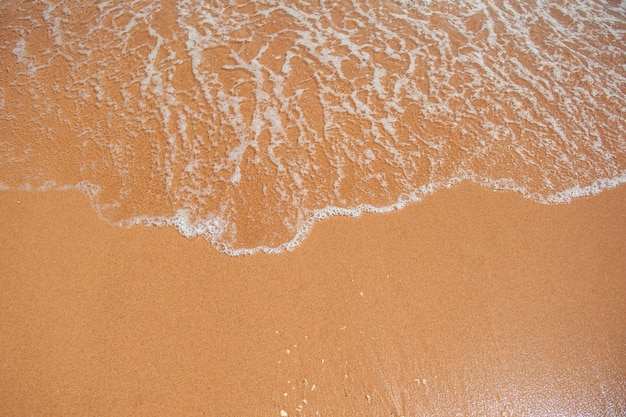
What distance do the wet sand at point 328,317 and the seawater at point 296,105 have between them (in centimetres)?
22

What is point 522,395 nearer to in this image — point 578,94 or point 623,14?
point 578,94

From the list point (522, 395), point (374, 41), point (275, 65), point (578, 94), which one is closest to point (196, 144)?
point (275, 65)

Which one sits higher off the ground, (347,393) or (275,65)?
(275,65)

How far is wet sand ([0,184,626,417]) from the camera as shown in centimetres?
196

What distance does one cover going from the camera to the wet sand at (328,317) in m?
1.96

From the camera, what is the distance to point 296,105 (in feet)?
10.4

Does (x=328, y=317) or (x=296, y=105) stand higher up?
(x=296, y=105)

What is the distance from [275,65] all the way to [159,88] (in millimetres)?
910

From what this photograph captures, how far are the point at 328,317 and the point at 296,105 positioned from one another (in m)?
1.66

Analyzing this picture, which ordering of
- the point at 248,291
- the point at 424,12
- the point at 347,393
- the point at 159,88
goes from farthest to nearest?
the point at 424,12 → the point at 159,88 → the point at 248,291 → the point at 347,393

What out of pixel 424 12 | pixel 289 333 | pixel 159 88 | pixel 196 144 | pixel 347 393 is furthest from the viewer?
pixel 424 12

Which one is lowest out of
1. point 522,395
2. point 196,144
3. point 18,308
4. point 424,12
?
point 522,395

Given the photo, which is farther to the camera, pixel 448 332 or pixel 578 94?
pixel 578 94

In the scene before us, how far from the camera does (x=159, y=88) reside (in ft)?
10.8
